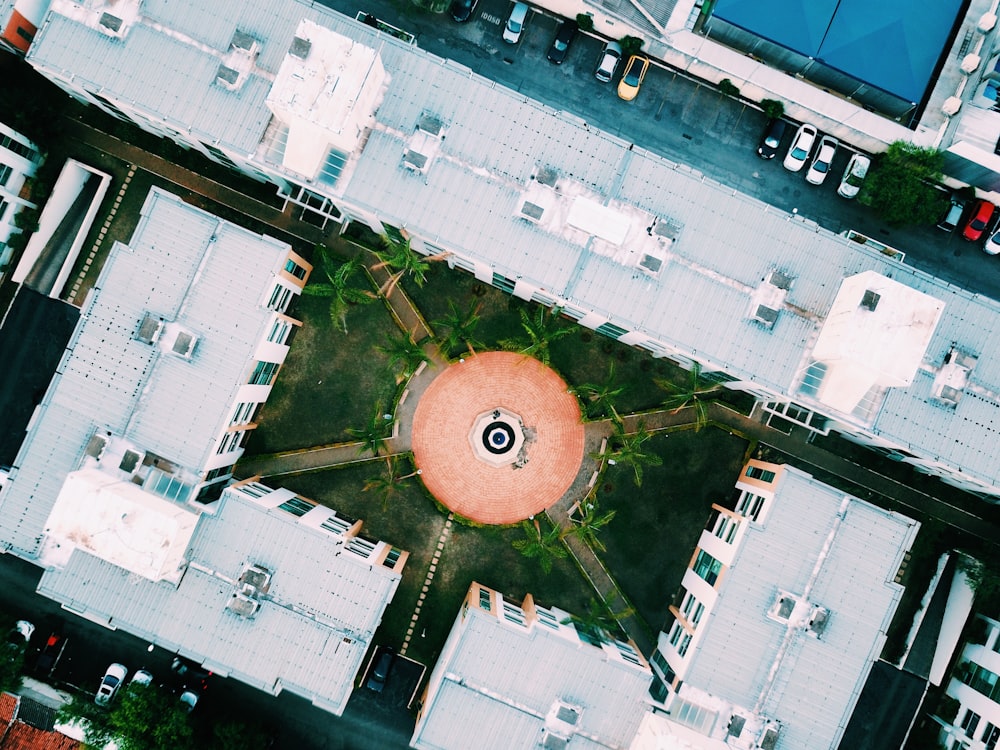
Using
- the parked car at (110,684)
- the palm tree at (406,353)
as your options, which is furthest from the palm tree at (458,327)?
the parked car at (110,684)

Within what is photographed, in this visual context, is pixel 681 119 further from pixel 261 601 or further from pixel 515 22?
pixel 261 601

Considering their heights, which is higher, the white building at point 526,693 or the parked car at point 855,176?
the parked car at point 855,176

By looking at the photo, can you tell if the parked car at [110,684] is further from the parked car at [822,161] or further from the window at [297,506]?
the parked car at [822,161]

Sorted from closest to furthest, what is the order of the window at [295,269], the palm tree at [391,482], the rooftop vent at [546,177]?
the rooftop vent at [546,177], the window at [295,269], the palm tree at [391,482]

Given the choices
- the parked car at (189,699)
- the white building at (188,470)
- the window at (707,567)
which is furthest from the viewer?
the parked car at (189,699)

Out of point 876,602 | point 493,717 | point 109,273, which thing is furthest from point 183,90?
point 876,602

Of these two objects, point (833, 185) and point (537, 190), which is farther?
point (833, 185)

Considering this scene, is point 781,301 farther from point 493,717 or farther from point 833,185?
point 493,717

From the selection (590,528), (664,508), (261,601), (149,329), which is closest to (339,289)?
(149,329)
